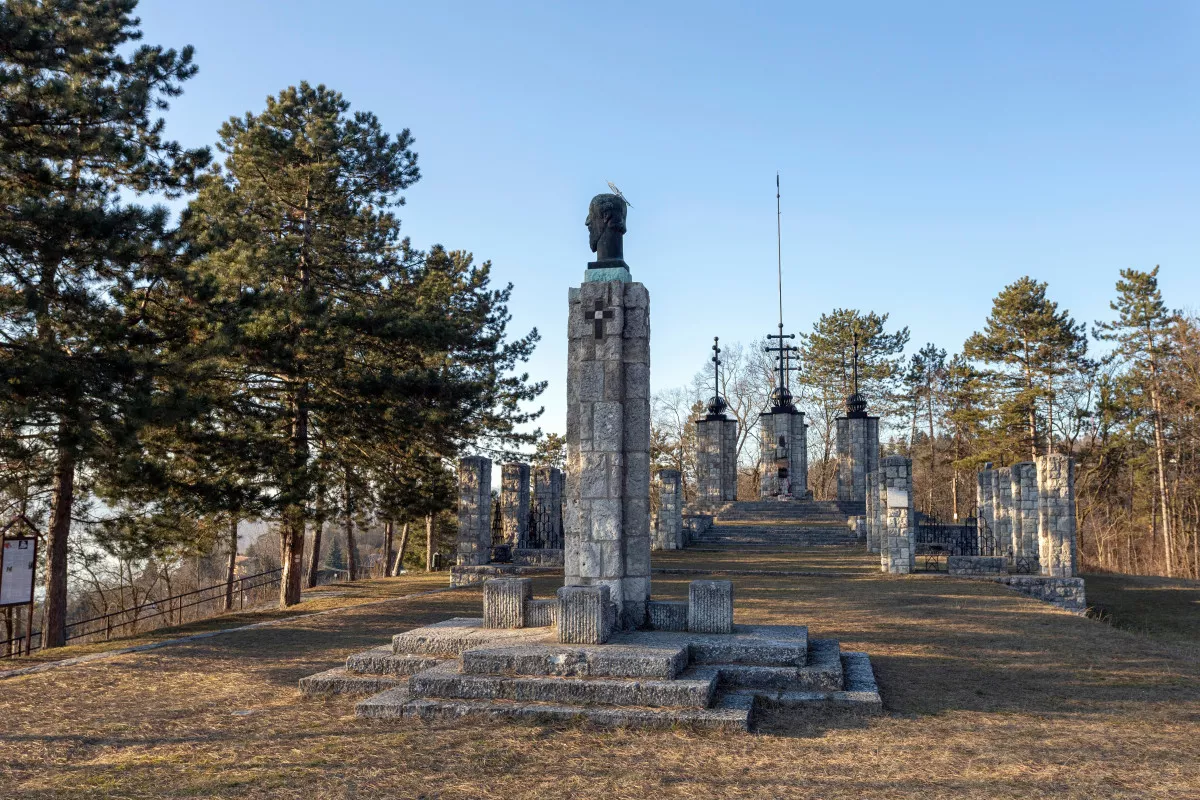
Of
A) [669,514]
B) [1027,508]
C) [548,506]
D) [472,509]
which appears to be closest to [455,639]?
[472,509]

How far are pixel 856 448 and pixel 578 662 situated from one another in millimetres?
32201

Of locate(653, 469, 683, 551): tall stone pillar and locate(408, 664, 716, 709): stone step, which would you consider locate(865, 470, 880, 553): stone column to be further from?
locate(408, 664, 716, 709): stone step

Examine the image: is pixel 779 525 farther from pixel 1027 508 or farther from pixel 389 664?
pixel 389 664

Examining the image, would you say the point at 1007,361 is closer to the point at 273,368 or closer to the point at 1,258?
the point at 273,368

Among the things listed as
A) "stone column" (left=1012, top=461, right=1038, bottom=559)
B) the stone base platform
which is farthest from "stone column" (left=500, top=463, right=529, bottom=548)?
the stone base platform

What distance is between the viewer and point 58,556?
37.6 feet

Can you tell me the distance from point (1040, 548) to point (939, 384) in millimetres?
30232

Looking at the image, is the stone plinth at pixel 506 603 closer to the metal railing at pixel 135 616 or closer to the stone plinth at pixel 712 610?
the stone plinth at pixel 712 610

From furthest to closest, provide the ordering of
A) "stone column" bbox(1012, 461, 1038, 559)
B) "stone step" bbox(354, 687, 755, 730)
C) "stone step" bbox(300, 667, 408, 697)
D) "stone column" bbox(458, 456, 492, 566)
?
"stone column" bbox(1012, 461, 1038, 559)
"stone column" bbox(458, 456, 492, 566)
"stone step" bbox(300, 667, 408, 697)
"stone step" bbox(354, 687, 755, 730)

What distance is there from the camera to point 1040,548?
17.1 m

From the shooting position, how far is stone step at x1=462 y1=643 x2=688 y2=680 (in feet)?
23.3

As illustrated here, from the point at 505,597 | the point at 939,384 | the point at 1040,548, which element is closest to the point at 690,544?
the point at 1040,548

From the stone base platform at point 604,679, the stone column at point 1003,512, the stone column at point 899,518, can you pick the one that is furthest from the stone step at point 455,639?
the stone column at point 1003,512

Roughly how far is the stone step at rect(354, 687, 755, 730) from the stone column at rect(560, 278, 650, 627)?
196cm
